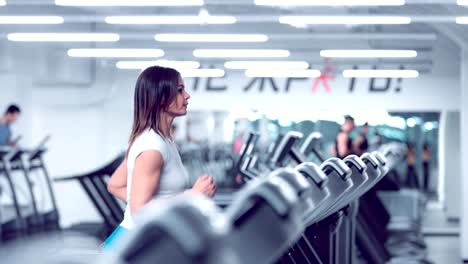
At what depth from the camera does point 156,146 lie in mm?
2512

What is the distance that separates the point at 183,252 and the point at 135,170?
1.54 meters

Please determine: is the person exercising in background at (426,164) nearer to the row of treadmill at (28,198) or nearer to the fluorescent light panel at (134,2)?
the row of treadmill at (28,198)

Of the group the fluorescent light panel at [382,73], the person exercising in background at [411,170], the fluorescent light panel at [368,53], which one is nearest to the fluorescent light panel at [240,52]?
the fluorescent light panel at [368,53]

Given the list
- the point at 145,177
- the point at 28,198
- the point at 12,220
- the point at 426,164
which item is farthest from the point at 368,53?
the point at 426,164

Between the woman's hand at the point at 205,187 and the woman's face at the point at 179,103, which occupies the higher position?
the woman's face at the point at 179,103

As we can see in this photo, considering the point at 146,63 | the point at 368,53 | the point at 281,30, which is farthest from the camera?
the point at 146,63

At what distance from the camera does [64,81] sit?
42.4ft

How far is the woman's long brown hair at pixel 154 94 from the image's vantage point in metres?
2.56

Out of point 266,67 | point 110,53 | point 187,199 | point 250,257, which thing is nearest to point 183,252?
point 187,199

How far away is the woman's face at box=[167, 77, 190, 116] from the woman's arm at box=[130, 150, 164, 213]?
0.49 feet

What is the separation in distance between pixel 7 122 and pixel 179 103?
28.4 feet

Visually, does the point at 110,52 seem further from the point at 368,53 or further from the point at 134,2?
the point at 134,2

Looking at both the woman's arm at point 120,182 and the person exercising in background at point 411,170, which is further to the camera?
the person exercising in background at point 411,170

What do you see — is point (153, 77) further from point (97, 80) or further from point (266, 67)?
point (97, 80)
